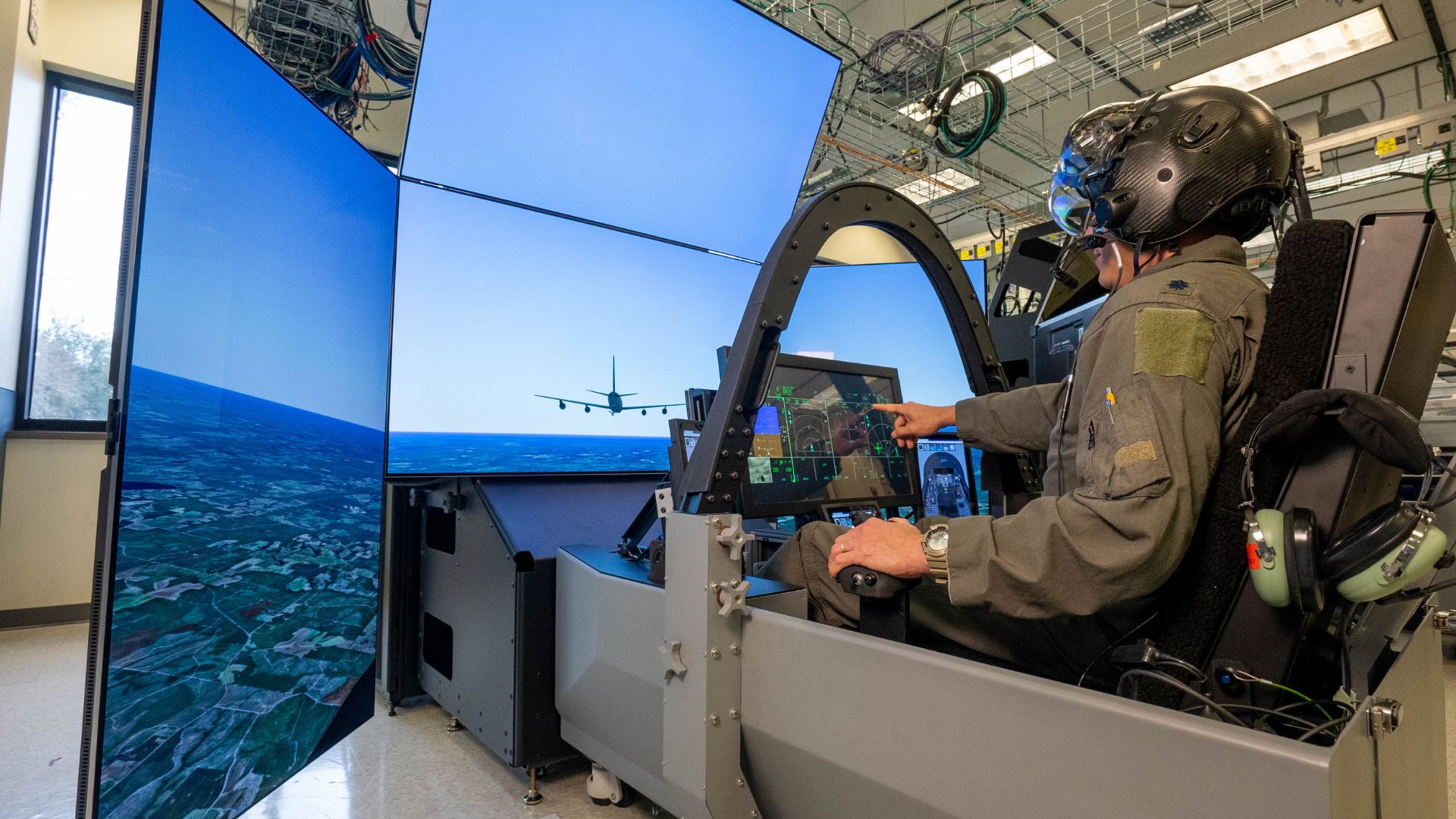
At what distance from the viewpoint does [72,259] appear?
3.50 metres

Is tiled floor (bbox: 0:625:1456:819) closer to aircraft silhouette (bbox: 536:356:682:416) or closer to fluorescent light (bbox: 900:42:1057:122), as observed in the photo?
aircraft silhouette (bbox: 536:356:682:416)

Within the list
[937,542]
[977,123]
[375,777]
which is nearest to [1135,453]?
[937,542]

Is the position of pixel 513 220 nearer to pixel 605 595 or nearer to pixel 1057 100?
pixel 605 595

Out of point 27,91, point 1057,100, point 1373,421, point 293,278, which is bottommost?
point 1373,421

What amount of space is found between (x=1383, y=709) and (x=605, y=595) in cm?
122

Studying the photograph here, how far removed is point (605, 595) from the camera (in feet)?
4.79

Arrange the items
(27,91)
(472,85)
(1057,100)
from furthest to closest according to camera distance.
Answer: (1057,100), (27,91), (472,85)

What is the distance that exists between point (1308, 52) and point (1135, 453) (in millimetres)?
5378

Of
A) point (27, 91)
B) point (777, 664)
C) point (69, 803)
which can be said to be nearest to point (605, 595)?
point (777, 664)

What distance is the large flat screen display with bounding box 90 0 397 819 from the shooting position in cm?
112

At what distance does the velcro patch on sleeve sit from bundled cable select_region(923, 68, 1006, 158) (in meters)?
2.71

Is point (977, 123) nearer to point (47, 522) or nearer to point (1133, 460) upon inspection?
point (1133, 460)

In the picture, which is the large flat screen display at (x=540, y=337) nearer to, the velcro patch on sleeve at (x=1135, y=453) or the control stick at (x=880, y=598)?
the control stick at (x=880, y=598)

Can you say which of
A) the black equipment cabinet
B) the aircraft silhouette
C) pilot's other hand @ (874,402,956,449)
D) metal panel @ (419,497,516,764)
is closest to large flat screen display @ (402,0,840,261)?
the aircraft silhouette
